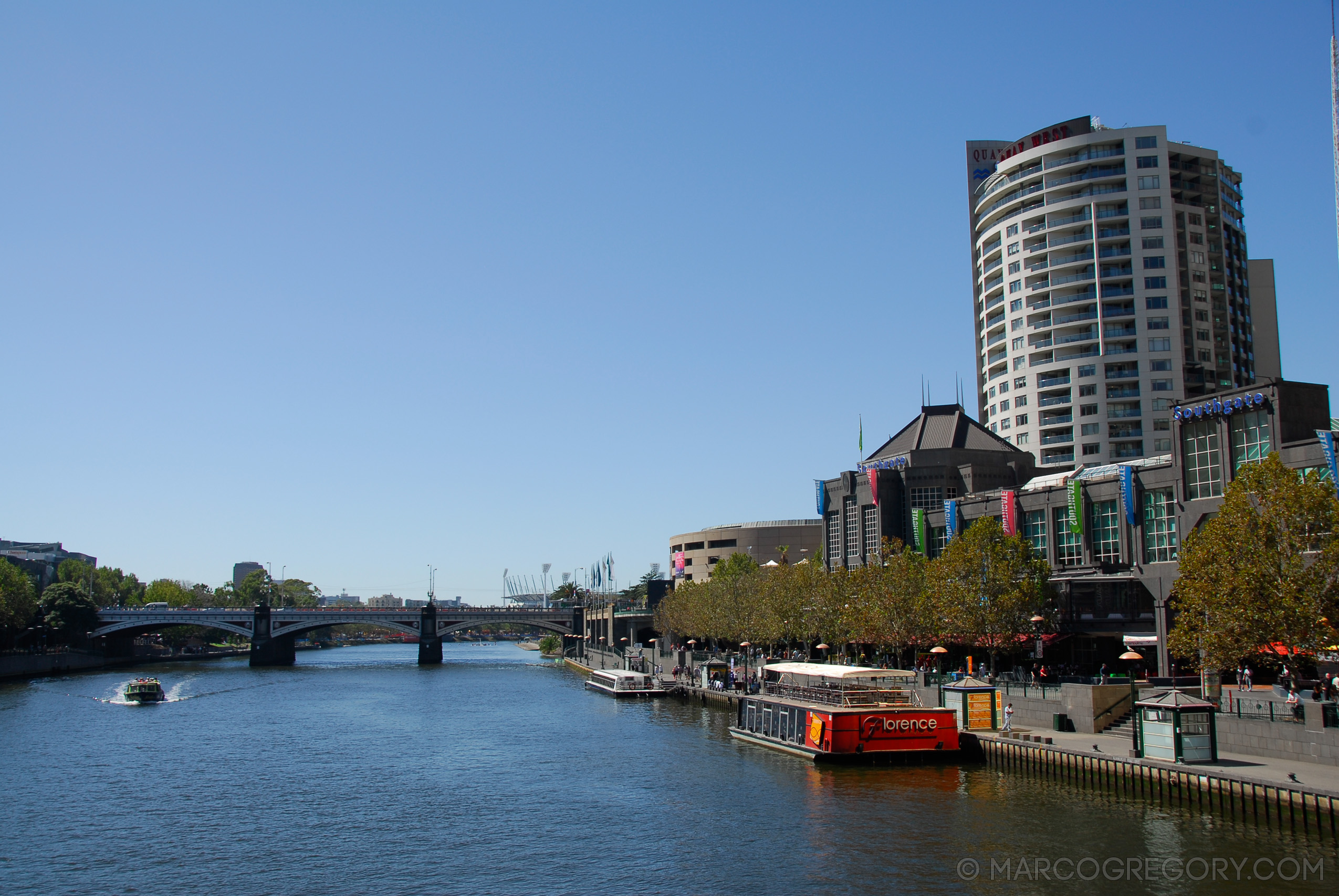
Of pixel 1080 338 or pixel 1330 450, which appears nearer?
pixel 1330 450

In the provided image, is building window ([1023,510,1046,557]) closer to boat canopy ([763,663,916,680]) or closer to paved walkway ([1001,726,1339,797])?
boat canopy ([763,663,916,680])

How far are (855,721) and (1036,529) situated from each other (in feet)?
121

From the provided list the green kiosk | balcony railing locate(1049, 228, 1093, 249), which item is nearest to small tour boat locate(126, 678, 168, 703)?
the green kiosk

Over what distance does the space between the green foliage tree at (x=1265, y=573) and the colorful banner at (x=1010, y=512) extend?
3436 cm

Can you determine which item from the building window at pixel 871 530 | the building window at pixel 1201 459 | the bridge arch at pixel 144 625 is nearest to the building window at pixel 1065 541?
the building window at pixel 1201 459

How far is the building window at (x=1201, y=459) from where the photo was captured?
226 feet

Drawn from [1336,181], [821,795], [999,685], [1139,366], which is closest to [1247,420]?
[999,685]

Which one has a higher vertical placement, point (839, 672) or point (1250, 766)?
point (839, 672)

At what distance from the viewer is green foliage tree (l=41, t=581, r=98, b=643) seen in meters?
169

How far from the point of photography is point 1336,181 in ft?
356

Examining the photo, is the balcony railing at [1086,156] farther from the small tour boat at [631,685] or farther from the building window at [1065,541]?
the small tour boat at [631,685]

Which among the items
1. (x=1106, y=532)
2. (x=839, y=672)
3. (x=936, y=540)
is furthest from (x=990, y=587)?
(x=936, y=540)

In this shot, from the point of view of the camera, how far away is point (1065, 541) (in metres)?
86.9

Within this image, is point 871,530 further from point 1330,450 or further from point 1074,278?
point 1074,278
